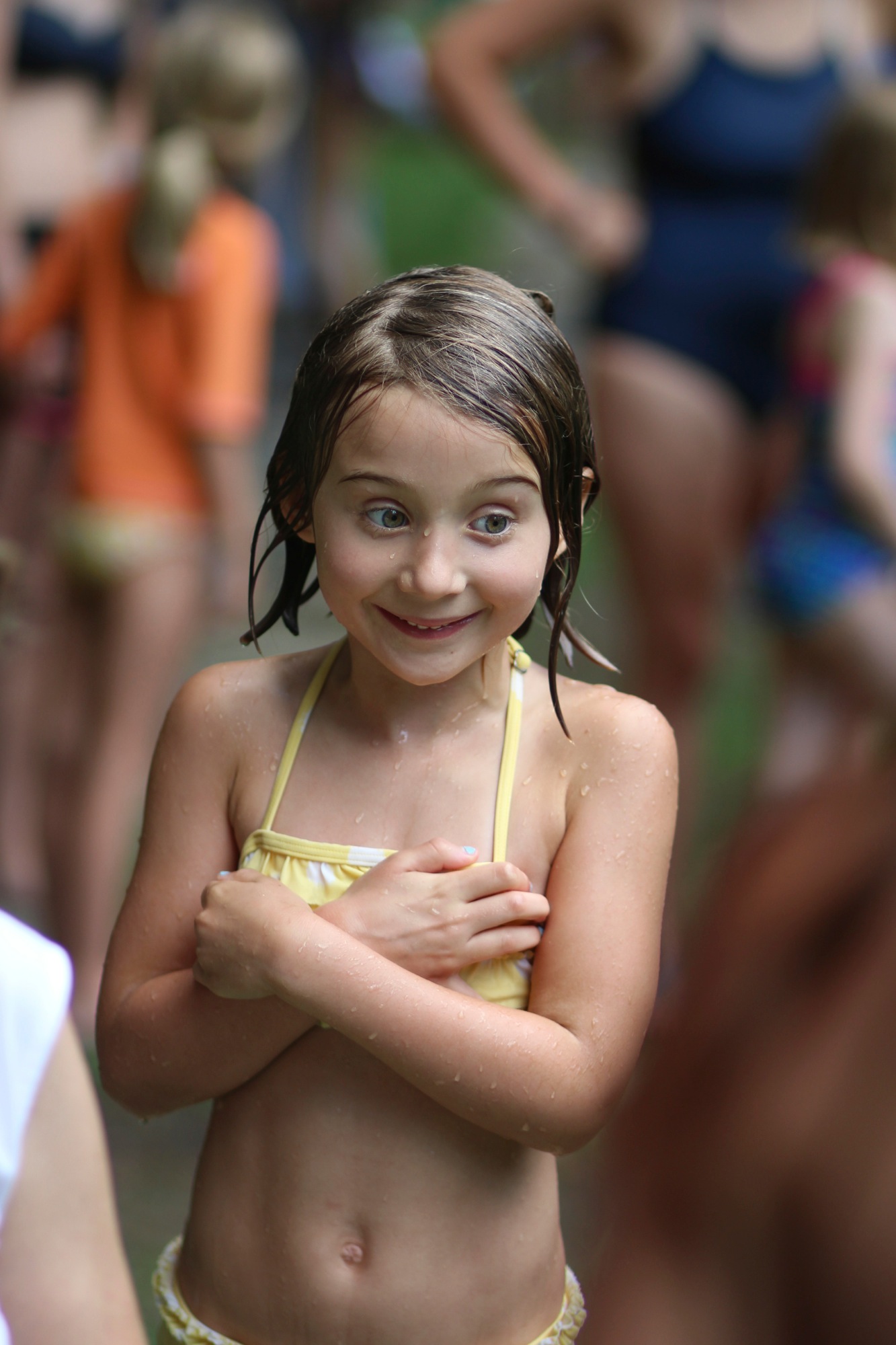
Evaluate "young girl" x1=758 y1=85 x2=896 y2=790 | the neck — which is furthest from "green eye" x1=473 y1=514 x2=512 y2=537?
"young girl" x1=758 y1=85 x2=896 y2=790

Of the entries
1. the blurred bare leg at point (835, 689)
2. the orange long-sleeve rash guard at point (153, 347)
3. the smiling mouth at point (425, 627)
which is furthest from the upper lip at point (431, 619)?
the orange long-sleeve rash guard at point (153, 347)

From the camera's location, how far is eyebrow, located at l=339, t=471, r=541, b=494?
4.26 ft

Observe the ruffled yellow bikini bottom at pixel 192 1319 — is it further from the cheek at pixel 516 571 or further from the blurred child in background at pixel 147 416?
the blurred child in background at pixel 147 416

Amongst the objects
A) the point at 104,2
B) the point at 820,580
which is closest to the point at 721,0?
the point at 820,580

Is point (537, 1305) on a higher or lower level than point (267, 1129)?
lower

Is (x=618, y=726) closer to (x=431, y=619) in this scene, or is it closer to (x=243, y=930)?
(x=431, y=619)

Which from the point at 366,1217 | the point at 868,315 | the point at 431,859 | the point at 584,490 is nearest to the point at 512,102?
the point at 868,315

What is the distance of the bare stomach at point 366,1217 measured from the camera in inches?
54.5

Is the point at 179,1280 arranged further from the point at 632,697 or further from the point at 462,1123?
the point at 632,697

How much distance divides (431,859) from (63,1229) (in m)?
0.43

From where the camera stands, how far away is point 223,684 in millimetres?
1484

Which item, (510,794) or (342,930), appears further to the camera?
(510,794)

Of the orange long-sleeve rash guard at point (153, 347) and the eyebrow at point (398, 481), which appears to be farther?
the orange long-sleeve rash guard at point (153, 347)

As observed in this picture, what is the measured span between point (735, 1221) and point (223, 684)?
94 centimetres
